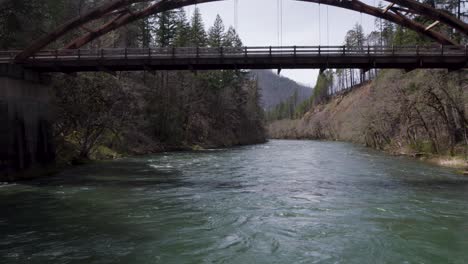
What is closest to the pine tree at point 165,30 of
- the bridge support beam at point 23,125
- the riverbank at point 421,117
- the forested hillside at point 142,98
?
the forested hillside at point 142,98

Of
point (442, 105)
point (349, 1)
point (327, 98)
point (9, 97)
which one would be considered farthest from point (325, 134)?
point (9, 97)

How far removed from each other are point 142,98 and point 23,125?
992 inches

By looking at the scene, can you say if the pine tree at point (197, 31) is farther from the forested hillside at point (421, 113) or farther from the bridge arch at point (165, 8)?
the bridge arch at point (165, 8)

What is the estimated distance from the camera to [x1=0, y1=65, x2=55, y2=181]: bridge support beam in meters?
22.8

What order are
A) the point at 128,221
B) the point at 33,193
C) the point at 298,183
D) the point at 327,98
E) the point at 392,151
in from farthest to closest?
the point at 327,98
the point at 392,151
the point at 298,183
the point at 33,193
the point at 128,221

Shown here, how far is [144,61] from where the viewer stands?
2562cm

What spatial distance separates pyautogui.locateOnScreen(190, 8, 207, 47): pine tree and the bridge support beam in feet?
154

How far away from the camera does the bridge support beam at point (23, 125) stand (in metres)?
22.8

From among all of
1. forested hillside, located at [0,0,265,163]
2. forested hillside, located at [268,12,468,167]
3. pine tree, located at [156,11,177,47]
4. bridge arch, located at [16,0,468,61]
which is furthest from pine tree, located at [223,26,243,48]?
bridge arch, located at [16,0,468,61]

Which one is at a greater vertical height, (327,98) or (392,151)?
(327,98)

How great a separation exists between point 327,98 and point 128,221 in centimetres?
14689

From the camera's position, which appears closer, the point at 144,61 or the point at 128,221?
the point at 128,221

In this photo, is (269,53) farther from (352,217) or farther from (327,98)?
(327,98)

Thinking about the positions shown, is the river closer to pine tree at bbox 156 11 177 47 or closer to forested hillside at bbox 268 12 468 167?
forested hillside at bbox 268 12 468 167
